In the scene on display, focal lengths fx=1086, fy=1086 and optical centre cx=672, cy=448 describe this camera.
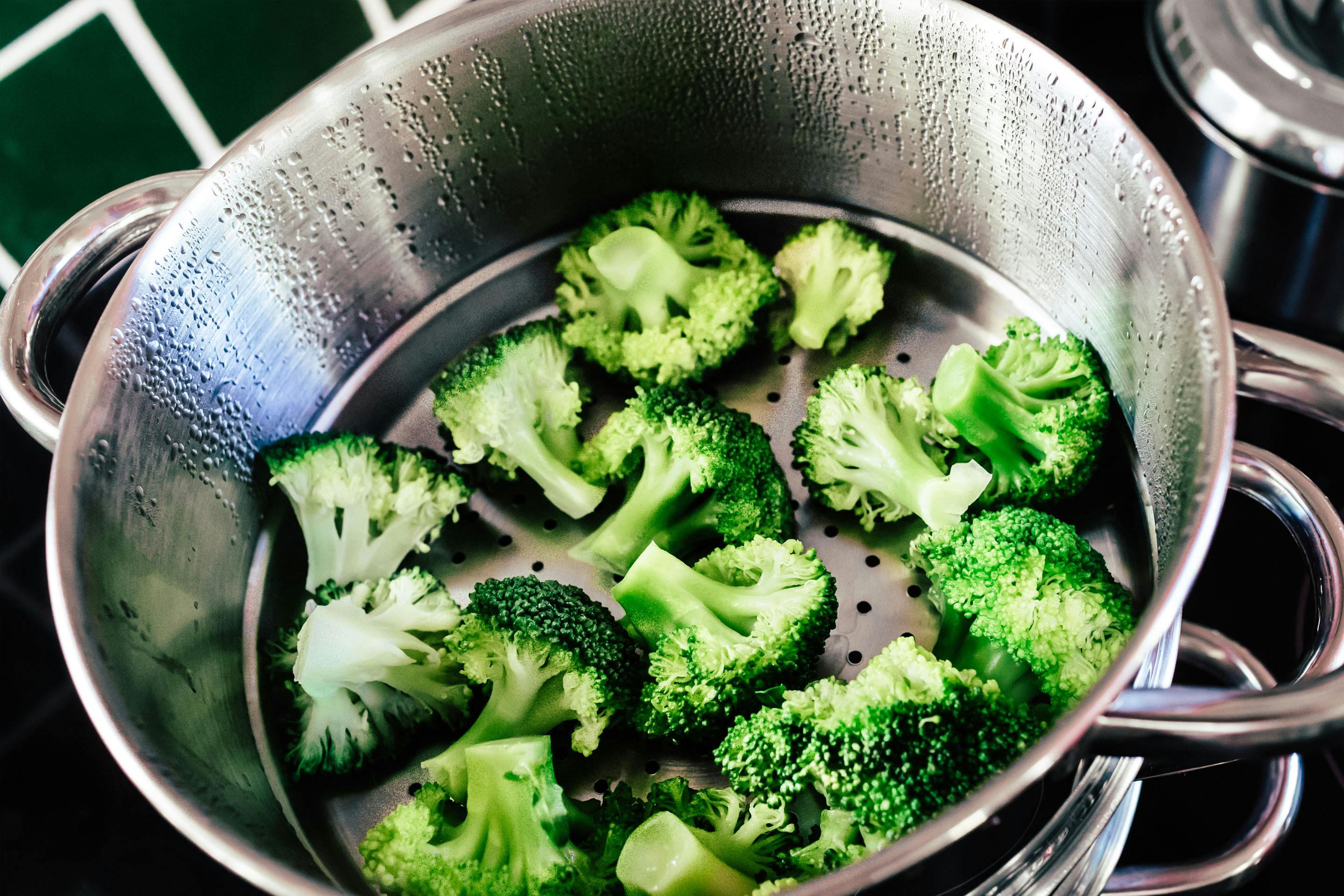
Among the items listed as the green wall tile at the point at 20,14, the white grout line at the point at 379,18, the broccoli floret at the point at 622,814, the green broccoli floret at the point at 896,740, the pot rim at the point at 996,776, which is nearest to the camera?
the pot rim at the point at 996,776

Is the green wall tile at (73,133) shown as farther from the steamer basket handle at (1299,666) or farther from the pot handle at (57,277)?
the steamer basket handle at (1299,666)

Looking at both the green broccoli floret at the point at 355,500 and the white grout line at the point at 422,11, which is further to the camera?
the white grout line at the point at 422,11

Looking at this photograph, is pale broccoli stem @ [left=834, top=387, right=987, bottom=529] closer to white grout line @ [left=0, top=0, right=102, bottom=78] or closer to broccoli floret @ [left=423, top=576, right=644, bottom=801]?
broccoli floret @ [left=423, top=576, right=644, bottom=801]

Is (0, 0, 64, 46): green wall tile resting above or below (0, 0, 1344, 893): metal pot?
above

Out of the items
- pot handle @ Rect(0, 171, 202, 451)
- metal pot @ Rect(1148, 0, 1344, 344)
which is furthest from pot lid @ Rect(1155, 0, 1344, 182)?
pot handle @ Rect(0, 171, 202, 451)

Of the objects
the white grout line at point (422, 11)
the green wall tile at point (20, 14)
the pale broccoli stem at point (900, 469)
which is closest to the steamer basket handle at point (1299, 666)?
the pale broccoli stem at point (900, 469)

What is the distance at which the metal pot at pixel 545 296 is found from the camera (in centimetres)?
83

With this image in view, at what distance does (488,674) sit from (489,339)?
15.3 inches

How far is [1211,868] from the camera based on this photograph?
1.08m

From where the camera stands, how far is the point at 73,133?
1.37 metres

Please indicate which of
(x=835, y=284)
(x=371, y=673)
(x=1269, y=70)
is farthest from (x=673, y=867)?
(x=1269, y=70)

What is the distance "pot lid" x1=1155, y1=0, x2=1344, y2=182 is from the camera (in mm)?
979

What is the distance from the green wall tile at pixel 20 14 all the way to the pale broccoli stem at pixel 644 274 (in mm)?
707

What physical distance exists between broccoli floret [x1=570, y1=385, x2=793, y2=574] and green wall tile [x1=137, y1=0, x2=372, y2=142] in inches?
31.5
